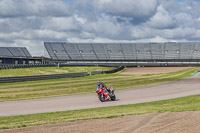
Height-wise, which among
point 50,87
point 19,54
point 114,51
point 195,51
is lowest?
point 50,87

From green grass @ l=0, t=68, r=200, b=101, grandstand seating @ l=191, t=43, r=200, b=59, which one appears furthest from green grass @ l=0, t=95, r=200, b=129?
grandstand seating @ l=191, t=43, r=200, b=59

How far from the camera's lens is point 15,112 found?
610 inches

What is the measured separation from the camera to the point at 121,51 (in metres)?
101

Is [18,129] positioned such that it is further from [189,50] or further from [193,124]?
[189,50]

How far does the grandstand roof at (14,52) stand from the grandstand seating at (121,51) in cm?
806

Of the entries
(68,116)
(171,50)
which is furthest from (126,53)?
A: (68,116)

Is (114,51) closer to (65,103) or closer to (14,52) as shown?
(14,52)

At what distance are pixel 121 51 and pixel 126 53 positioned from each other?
6.95ft

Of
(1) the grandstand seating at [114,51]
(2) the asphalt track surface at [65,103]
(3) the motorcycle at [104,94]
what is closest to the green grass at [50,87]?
(2) the asphalt track surface at [65,103]

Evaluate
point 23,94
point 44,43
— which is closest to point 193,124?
point 23,94

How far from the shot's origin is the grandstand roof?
294ft

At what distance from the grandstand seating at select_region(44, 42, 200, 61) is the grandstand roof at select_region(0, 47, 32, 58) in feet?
26.5

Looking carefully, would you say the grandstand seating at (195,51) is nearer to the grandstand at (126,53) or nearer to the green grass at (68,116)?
the grandstand at (126,53)

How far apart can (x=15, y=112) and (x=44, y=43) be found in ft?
290
